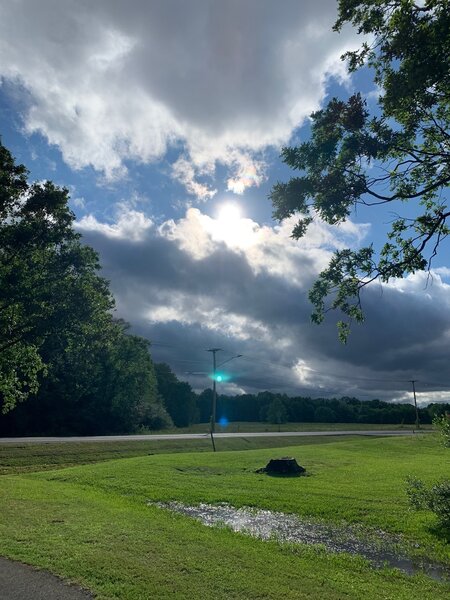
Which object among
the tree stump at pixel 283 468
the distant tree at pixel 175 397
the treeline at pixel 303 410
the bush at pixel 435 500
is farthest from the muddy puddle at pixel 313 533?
the treeline at pixel 303 410

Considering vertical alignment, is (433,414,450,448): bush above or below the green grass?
above

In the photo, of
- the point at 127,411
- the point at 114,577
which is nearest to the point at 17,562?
the point at 114,577

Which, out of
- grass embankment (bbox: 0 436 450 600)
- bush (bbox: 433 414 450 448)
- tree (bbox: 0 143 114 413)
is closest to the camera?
grass embankment (bbox: 0 436 450 600)

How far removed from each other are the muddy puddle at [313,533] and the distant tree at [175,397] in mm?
91788

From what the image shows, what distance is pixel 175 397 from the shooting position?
10731cm

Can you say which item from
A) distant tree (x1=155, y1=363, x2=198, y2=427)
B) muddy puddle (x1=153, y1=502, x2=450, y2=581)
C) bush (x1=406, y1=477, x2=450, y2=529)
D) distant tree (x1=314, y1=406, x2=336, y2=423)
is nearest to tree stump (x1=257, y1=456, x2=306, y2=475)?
muddy puddle (x1=153, y1=502, x2=450, y2=581)

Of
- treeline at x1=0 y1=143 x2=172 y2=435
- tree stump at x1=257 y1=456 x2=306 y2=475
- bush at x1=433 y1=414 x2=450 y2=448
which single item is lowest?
tree stump at x1=257 y1=456 x2=306 y2=475

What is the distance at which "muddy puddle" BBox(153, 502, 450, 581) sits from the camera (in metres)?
9.70

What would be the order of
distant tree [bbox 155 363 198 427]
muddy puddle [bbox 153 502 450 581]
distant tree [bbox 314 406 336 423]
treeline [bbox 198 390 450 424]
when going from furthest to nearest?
distant tree [bbox 314 406 336 423]
treeline [bbox 198 390 450 424]
distant tree [bbox 155 363 198 427]
muddy puddle [bbox 153 502 450 581]

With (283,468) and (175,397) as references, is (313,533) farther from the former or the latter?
(175,397)

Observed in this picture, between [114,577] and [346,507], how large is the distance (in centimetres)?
1067

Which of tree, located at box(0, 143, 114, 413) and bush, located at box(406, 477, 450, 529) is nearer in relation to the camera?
bush, located at box(406, 477, 450, 529)

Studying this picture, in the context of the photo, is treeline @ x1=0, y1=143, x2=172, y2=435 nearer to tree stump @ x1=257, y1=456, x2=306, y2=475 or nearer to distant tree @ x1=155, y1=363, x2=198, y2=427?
tree stump @ x1=257, y1=456, x2=306, y2=475

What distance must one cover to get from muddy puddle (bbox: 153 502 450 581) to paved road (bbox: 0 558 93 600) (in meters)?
5.72
